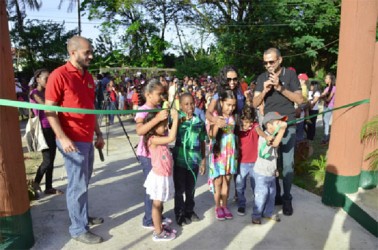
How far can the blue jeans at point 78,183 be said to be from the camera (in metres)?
3.12

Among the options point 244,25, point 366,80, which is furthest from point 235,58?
point 366,80

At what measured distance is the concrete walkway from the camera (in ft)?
10.6

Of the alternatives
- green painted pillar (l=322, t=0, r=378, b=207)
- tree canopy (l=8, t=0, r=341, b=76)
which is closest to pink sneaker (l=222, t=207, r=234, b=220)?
green painted pillar (l=322, t=0, r=378, b=207)

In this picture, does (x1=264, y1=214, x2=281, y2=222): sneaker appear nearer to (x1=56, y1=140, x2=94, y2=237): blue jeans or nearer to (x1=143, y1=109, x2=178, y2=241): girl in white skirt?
(x1=143, y1=109, x2=178, y2=241): girl in white skirt

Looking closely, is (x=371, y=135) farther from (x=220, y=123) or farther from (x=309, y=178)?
(x=220, y=123)

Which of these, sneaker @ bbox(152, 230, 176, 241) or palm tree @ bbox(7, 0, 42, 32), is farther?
palm tree @ bbox(7, 0, 42, 32)

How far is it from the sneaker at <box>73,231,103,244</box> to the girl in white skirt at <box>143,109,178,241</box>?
554mm

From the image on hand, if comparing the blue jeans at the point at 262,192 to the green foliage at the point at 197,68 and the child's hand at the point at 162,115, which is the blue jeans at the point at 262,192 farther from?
the green foliage at the point at 197,68

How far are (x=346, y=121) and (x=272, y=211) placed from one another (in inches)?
55.4

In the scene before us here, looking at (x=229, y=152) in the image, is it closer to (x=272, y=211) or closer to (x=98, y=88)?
(x=272, y=211)

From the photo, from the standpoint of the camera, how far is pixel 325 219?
3789mm

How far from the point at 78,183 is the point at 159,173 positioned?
2.59 ft

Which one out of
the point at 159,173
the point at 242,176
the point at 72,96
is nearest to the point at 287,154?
the point at 242,176

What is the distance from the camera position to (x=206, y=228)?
141 inches
